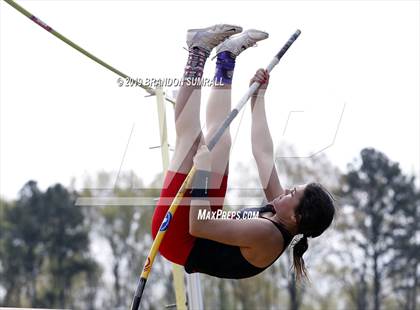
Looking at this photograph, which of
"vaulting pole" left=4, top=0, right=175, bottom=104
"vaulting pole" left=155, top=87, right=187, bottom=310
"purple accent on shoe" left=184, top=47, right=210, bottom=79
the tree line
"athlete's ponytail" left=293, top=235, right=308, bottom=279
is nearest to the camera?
"purple accent on shoe" left=184, top=47, right=210, bottom=79

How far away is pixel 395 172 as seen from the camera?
72.6 feet

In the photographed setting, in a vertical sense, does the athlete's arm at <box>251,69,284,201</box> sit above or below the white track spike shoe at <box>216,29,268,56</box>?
below

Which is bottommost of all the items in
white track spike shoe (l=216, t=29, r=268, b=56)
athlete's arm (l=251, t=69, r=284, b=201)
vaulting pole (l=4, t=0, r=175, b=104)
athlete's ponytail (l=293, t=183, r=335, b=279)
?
athlete's ponytail (l=293, t=183, r=335, b=279)

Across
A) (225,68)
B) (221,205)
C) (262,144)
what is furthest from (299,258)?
(225,68)

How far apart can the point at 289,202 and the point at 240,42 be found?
87cm

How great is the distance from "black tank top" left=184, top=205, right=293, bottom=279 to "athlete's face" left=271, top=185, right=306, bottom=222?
72mm

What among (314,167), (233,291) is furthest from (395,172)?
(233,291)

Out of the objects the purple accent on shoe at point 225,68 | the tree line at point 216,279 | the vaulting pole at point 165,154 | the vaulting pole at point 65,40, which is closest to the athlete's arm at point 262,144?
the purple accent on shoe at point 225,68

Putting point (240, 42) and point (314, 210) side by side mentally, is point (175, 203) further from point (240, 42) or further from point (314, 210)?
point (240, 42)

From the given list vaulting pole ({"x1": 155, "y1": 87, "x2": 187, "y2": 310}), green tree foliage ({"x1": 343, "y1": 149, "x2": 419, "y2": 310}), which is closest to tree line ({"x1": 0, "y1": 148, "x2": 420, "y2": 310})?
green tree foliage ({"x1": 343, "y1": 149, "x2": 419, "y2": 310})

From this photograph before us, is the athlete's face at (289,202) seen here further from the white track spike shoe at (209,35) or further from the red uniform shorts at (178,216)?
the white track spike shoe at (209,35)

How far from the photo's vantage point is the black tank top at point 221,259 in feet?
12.3

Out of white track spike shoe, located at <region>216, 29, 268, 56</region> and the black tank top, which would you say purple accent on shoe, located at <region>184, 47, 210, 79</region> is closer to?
white track spike shoe, located at <region>216, 29, 268, 56</region>

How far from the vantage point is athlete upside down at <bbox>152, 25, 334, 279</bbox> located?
369cm
